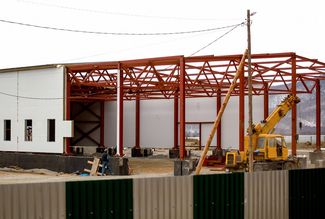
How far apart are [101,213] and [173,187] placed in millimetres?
2142

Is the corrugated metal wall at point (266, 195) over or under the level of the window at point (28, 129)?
under

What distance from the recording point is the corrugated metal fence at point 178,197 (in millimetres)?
10883

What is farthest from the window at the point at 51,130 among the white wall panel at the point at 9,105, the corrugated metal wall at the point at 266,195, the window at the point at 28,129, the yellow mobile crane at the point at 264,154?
the corrugated metal wall at the point at 266,195

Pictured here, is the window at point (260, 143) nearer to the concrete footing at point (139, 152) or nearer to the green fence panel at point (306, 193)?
the green fence panel at point (306, 193)

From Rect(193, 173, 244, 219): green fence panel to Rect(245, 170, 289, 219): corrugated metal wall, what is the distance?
1.15 ft

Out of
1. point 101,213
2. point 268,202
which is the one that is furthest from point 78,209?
point 268,202

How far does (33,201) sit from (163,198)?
3529mm

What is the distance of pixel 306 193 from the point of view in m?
17.3

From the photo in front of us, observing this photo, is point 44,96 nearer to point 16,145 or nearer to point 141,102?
point 16,145

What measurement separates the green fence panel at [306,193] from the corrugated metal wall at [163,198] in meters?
4.42

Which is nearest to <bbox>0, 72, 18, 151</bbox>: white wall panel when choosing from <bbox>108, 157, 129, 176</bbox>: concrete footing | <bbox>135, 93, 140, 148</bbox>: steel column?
<bbox>108, 157, 129, 176</bbox>: concrete footing

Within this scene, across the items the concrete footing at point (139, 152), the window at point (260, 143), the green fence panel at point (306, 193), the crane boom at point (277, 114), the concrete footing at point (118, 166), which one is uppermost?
the crane boom at point (277, 114)

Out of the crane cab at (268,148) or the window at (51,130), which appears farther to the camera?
the window at (51,130)

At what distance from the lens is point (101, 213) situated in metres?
12.0
